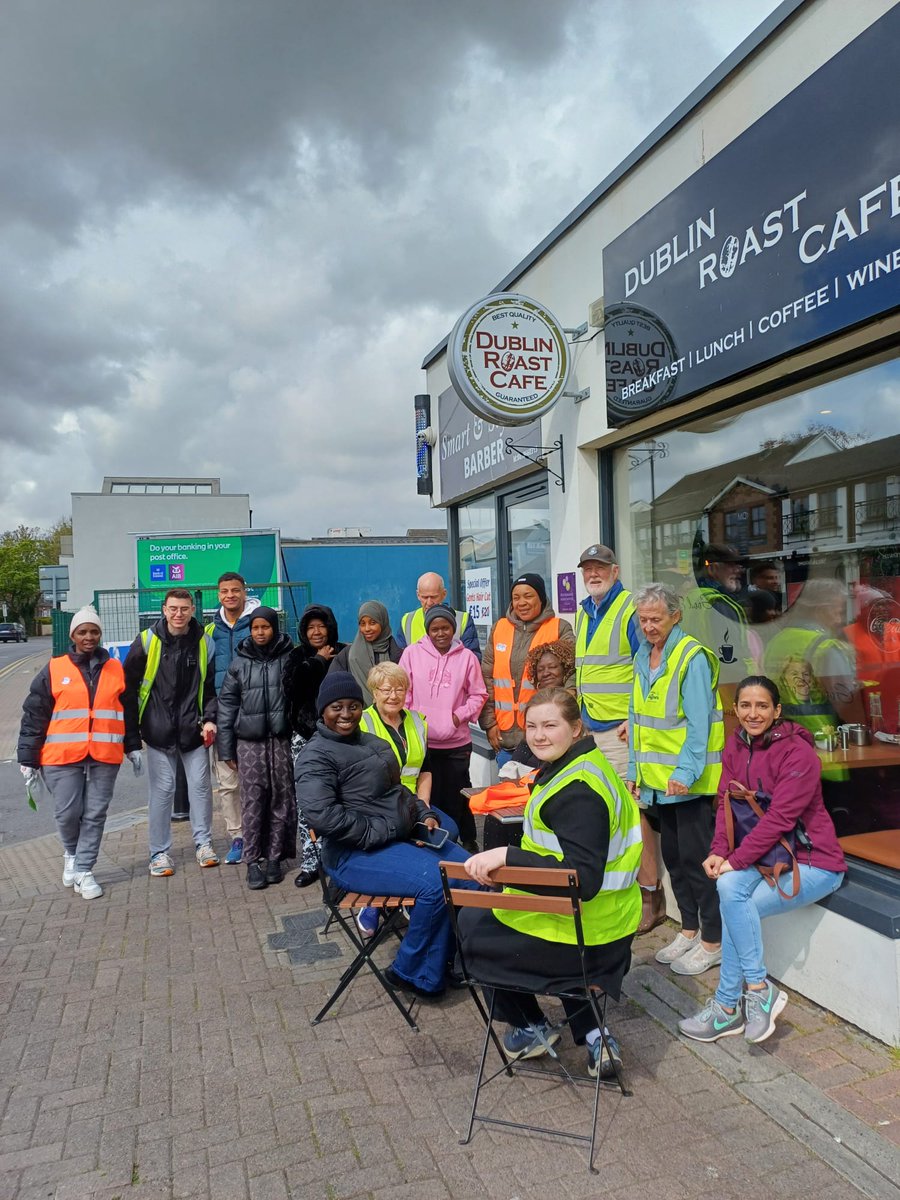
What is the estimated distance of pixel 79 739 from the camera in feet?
17.5

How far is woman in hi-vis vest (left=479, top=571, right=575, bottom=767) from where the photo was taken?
16.7ft

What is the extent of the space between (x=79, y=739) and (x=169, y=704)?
61 cm

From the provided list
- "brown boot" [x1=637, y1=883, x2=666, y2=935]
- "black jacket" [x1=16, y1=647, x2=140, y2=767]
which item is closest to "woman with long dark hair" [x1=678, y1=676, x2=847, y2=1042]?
"brown boot" [x1=637, y1=883, x2=666, y2=935]

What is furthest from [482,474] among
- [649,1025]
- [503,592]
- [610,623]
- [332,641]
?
[649,1025]

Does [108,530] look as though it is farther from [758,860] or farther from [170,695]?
[758,860]

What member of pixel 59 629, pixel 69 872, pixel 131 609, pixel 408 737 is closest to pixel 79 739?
pixel 69 872

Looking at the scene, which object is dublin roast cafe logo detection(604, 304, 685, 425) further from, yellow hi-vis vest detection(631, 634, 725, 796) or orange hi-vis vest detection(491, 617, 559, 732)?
yellow hi-vis vest detection(631, 634, 725, 796)

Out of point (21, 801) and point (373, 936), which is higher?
point (373, 936)

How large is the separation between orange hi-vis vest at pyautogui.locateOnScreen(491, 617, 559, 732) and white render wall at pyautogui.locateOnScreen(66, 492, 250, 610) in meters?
26.3

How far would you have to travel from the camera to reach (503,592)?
7809mm

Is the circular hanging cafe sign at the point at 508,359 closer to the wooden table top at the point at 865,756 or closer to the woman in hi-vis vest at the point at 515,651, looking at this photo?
the woman in hi-vis vest at the point at 515,651

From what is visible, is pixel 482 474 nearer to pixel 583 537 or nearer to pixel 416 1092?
pixel 583 537

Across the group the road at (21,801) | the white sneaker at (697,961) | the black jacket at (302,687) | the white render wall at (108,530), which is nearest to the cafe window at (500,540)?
the black jacket at (302,687)

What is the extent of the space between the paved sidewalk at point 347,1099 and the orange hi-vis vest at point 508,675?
1.54m
